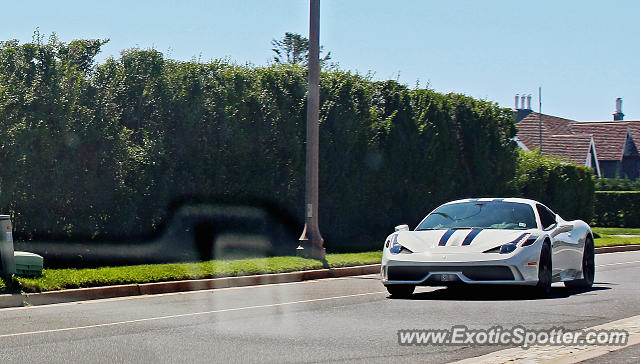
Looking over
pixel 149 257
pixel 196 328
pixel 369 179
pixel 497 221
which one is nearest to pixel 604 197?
pixel 369 179

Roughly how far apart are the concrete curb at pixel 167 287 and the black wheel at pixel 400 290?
4049mm

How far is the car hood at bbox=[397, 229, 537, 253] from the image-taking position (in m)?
12.2

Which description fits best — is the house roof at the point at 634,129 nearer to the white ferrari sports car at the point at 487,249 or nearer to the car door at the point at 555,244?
the white ferrari sports car at the point at 487,249

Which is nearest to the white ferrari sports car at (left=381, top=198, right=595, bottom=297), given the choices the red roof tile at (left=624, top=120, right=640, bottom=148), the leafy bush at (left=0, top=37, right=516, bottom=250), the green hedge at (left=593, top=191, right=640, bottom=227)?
the leafy bush at (left=0, top=37, right=516, bottom=250)

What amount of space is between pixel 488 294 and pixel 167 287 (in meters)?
5.27

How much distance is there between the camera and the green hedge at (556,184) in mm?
33500

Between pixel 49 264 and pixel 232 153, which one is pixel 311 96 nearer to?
pixel 232 153

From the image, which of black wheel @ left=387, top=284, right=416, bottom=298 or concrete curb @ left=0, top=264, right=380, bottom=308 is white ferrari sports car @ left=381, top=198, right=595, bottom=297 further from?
concrete curb @ left=0, top=264, right=380, bottom=308

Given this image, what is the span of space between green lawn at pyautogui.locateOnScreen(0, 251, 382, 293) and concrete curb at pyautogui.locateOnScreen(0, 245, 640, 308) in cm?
26

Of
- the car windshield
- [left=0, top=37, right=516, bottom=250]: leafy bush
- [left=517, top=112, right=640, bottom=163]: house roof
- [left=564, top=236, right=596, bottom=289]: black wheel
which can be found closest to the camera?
the car windshield

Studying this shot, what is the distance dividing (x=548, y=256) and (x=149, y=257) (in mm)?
10208

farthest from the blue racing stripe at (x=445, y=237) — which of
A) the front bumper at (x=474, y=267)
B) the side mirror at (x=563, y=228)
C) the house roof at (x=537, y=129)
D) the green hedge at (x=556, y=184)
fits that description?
the house roof at (x=537, y=129)

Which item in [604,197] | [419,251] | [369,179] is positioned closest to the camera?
[419,251]

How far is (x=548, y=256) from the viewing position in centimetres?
1271
